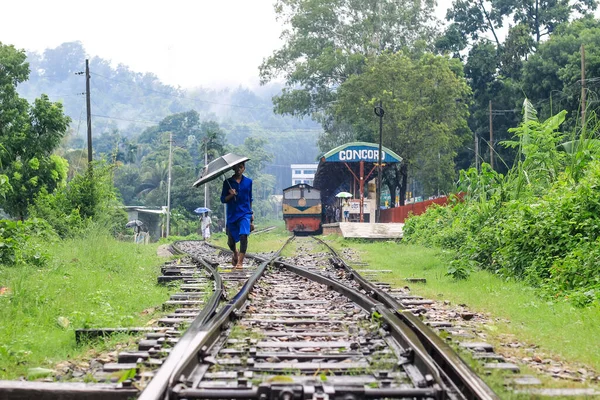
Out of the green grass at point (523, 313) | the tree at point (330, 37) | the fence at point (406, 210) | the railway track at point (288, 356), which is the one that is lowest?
the green grass at point (523, 313)

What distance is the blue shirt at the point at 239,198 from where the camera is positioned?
9438 mm

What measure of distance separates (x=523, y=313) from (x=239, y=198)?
4.57 m

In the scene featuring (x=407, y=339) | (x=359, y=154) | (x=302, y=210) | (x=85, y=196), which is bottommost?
(x=407, y=339)

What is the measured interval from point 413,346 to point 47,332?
3.22 meters

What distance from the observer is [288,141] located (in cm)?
14150

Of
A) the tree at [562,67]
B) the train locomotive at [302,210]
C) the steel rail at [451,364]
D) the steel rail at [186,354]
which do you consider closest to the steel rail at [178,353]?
the steel rail at [186,354]

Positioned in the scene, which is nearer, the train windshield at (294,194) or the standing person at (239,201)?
the standing person at (239,201)

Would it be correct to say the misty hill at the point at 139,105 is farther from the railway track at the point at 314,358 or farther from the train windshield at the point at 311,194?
the railway track at the point at 314,358

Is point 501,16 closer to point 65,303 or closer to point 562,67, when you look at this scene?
point 562,67

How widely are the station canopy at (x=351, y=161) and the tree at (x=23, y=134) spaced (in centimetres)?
1356

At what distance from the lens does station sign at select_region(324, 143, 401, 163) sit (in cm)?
3380

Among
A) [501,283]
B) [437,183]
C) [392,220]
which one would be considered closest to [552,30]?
[437,183]

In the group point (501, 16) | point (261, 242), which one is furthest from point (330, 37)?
point (261, 242)

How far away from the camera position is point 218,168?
8750 millimetres
